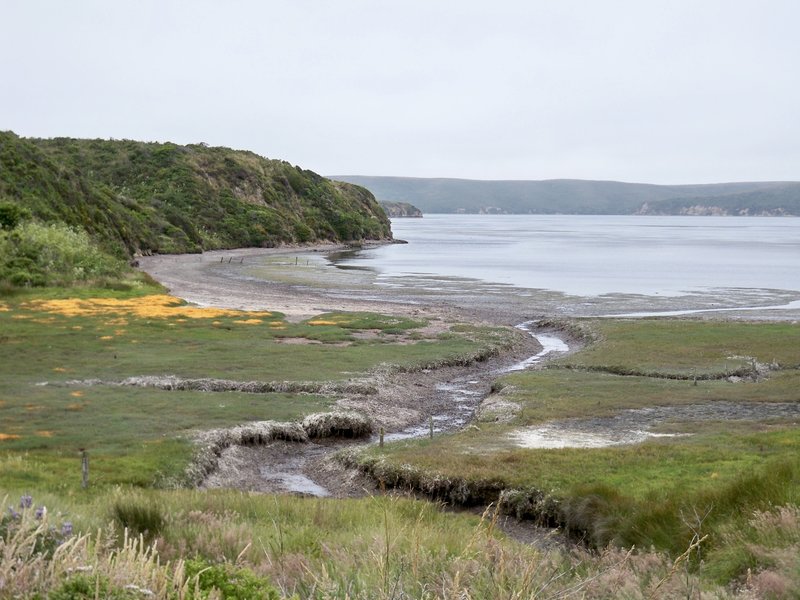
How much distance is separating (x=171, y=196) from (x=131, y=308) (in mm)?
101672

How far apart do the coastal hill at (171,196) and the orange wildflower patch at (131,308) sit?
34.3 meters

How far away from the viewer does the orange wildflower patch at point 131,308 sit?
50594 mm

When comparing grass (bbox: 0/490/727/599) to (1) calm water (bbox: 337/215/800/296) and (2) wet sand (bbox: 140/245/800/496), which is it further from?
(1) calm water (bbox: 337/215/800/296)

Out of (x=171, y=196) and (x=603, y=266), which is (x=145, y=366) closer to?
(x=603, y=266)

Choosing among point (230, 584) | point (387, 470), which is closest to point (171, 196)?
point (387, 470)

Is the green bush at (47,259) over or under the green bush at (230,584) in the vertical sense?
under

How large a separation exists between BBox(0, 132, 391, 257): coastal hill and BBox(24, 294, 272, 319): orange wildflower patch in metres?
34.3

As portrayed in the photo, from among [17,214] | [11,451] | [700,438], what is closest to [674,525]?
[700,438]

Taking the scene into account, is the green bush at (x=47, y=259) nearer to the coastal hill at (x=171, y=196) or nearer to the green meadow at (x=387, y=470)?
the green meadow at (x=387, y=470)

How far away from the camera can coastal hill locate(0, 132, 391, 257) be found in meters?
96.6

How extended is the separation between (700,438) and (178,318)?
3441 centimetres

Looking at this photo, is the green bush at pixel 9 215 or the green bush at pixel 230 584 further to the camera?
the green bush at pixel 9 215

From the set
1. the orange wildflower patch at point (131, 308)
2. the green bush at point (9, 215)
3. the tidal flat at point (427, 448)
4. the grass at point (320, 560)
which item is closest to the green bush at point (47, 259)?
the green bush at point (9, 215)

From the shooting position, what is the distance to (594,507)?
683 inches
